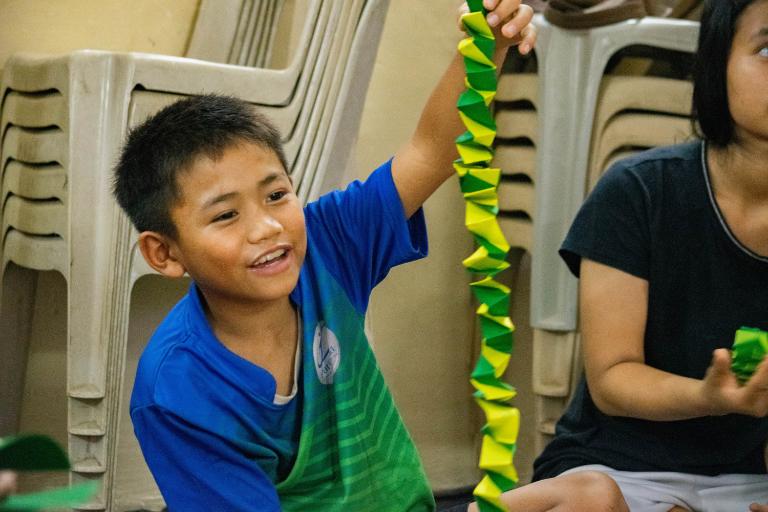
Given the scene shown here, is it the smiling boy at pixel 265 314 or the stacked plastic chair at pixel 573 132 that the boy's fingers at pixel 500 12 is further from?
the stacked plastic chair at pixel 573 132

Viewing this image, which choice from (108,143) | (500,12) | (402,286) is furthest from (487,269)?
(402,286)

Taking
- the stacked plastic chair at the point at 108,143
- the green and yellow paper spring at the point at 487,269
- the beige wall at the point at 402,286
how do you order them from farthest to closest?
1. the beige wall at the point at 402,286
2. the stacked plastic chair at the point at 108,143
3. the green and yellow paper spring at the point at 487,269

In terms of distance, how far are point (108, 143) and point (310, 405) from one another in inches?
21.9

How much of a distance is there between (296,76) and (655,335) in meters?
0.62

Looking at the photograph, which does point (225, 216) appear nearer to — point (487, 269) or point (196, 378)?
point (196, 378)

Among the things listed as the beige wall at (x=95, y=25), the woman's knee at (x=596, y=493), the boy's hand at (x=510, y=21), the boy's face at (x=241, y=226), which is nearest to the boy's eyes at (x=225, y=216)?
the boy's face at (x=241, y=226)

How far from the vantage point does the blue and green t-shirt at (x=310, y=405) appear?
1.01 meters

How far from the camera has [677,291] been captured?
1.16 metres

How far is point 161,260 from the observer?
1115 millimetres

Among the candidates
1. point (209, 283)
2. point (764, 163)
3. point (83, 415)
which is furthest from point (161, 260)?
point (764, 163)

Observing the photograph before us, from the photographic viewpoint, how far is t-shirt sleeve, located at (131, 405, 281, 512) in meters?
1.00

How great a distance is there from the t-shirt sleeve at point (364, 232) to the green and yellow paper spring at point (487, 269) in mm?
418

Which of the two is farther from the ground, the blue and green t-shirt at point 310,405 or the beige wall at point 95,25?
the beige wall at point 95,25

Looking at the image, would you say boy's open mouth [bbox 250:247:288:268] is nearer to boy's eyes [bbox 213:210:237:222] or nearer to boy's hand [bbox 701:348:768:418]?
boy's eyes [bbox 213:210:237:222]
